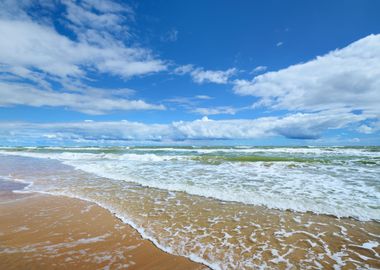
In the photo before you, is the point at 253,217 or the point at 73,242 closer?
the point at 73,242

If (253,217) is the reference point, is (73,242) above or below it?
below

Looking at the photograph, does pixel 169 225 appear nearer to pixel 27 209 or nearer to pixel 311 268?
pixel 311 268

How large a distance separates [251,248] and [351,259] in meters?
1.96

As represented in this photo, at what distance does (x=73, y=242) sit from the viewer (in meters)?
5.59

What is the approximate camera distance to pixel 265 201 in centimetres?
926

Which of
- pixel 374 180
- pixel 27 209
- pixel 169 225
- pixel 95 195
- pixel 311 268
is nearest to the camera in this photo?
pixel 311 268

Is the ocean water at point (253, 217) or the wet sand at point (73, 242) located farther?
the ocean water at point (253, 217)

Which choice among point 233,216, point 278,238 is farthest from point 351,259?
point 233,216

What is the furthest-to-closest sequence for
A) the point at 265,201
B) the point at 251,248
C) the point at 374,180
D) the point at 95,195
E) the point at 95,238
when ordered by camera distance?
the point at 374,180, the point at 95,195, the point at 265,201, the point at 95,238, the point at 251,248

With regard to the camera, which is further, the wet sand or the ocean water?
the ocean water

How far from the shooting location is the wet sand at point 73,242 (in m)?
4.70

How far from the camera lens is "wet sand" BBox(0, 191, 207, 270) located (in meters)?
4.70

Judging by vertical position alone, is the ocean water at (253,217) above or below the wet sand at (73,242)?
above

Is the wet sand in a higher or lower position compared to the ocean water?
Result: lower
